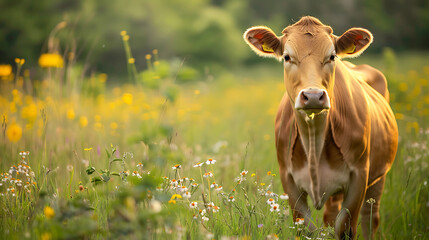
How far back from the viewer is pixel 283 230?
2.77 meters

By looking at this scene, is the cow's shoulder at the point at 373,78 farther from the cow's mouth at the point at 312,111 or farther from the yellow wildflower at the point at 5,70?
the yellow wildflower at the point at 5,70

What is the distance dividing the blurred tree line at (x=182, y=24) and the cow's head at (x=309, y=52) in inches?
480

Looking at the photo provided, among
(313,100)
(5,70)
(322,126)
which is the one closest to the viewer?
(313,100)

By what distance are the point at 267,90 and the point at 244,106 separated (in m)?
3.20

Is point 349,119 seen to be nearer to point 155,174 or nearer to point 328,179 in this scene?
point 328,179

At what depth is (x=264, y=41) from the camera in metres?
3.36

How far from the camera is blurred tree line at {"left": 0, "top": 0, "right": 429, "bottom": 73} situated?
2059 centimetres

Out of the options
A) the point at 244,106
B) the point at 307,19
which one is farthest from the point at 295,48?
the point at 244,106

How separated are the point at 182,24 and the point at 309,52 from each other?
1260 inches

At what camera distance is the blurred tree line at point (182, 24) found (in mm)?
20594

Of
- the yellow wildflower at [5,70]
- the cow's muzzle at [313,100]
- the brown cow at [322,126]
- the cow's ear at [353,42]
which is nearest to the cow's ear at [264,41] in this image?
the brown cow at [322,126]

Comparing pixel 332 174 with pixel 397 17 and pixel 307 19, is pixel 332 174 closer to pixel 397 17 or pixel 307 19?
pixel 307 19

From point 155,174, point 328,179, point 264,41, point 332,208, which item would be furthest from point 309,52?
point 332,208

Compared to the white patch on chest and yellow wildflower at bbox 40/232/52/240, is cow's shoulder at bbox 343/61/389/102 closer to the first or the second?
the white patch on chest
